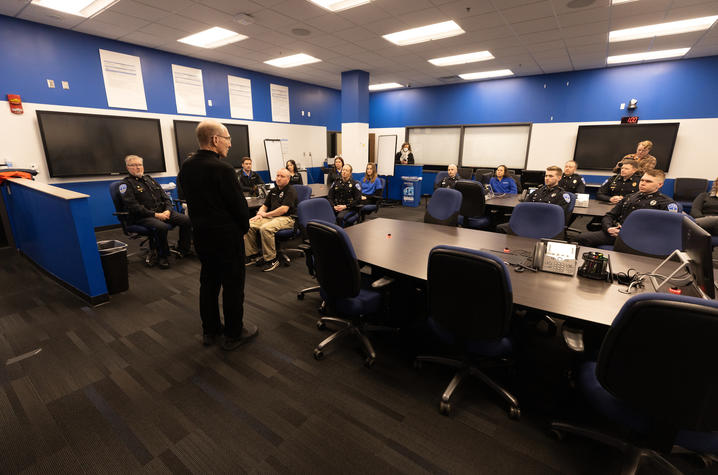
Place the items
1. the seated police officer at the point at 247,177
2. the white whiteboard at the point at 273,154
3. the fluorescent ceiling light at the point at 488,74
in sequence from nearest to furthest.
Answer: the seated police officer at the point at 247,177 < the fluorescent ceiling light at the point at 488,74 < the white whiteboard at the point at 273,154

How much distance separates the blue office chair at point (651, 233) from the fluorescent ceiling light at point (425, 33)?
390 centimetres

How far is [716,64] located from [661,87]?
0.80m

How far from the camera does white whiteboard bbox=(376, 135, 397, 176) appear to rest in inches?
349

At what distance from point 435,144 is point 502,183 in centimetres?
461

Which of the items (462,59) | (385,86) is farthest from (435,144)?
(462,59)

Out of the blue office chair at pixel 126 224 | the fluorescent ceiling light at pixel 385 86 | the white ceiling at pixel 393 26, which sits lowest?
the blue office chair at pixel 126 224

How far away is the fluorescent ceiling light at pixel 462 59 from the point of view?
6.36 metres

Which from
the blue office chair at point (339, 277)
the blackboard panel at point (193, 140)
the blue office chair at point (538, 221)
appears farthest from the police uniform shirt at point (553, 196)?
the blackboard panel at point (193, 140)

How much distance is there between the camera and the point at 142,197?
406 cm

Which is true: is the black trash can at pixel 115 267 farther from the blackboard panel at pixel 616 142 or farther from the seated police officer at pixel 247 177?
the blackboard panel at pixel 616 142

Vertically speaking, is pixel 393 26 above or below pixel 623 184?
above

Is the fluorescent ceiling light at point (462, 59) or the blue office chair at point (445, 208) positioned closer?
the blue office chair at point (445, 208)

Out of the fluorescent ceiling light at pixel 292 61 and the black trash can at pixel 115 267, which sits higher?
the fluorescent ceiling light at pixel 292 61

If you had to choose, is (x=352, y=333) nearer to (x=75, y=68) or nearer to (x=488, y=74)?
(x=75, y=68)
